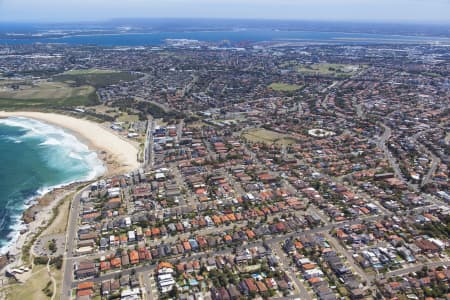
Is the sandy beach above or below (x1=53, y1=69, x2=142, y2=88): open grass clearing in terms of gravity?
below

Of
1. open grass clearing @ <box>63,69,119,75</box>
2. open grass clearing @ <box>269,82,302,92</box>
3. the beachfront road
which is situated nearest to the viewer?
the beachfront road

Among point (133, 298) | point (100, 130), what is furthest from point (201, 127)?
point (133, 298)


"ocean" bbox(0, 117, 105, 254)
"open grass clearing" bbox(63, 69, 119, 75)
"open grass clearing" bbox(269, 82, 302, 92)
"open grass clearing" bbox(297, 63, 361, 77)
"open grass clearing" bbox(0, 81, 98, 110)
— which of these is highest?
"open grass clearing" bbox(297, 63, 361, 77)

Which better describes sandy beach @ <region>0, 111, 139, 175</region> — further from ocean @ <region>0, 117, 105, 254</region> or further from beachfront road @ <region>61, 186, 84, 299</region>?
beachfront road @ <region>61, 186, 84, 299</region>

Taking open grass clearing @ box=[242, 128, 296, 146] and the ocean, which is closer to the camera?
the ocean

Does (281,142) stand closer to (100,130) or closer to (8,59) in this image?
(100,130)

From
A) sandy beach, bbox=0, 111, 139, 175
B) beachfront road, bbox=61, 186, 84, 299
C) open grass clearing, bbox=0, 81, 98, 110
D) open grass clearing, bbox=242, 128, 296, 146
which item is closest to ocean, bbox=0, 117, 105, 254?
sandy beach, bbox=0, 111, 139, 175

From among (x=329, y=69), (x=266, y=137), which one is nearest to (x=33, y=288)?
(x=266, y=137)
